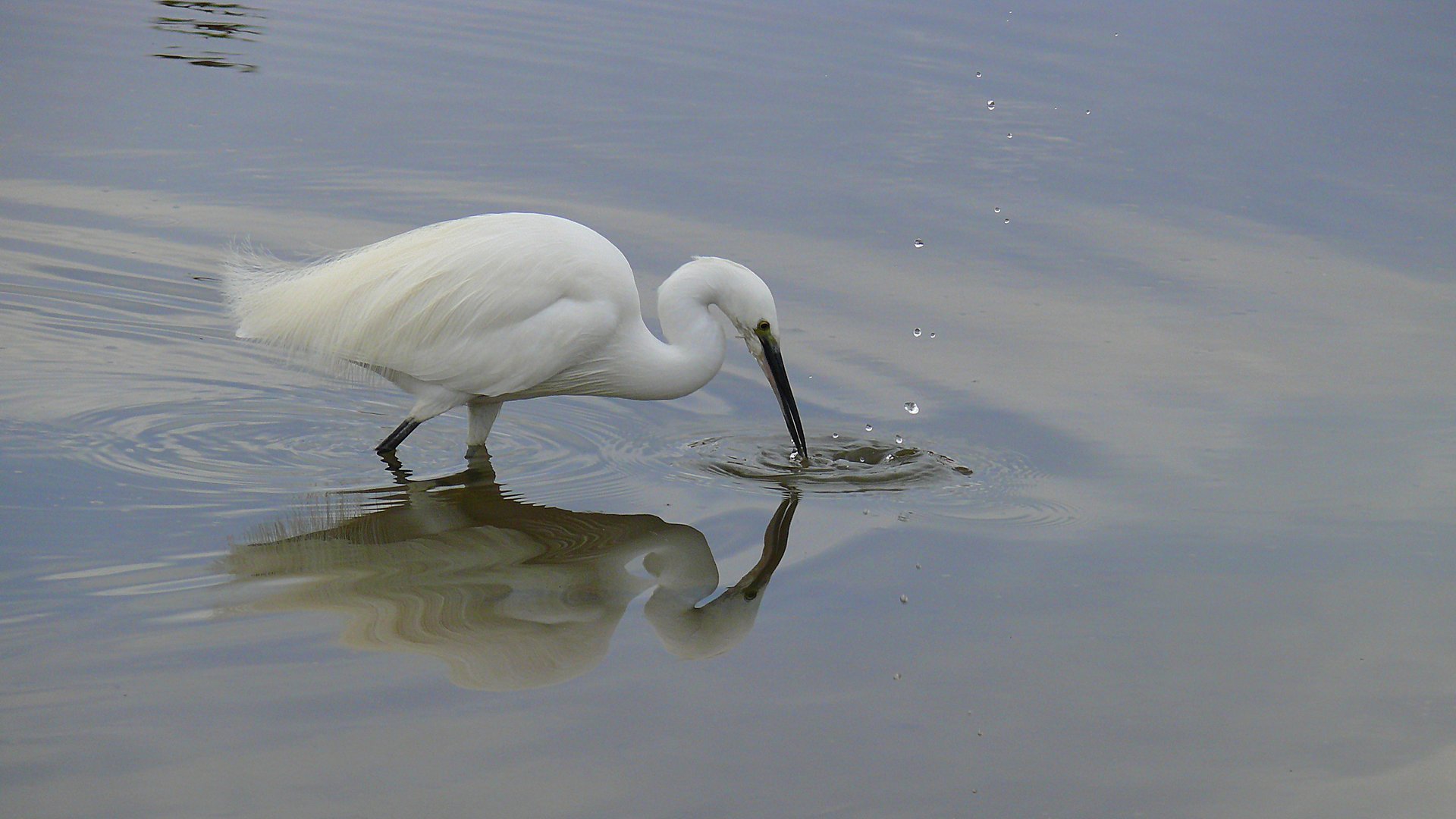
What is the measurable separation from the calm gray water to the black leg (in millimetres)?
141

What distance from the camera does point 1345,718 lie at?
406cm

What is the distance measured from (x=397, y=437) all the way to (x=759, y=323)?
54.3 inches

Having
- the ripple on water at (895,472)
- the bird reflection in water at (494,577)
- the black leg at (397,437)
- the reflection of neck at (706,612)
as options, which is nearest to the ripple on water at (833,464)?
the ripple on water at (895,472)

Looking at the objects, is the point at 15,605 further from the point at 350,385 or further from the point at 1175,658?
the point at 1175,658

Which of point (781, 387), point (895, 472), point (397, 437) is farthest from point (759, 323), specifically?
point (397, 437)

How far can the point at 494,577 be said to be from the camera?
471cm

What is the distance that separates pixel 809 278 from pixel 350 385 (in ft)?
7.76

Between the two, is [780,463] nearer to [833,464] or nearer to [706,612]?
[833,464]

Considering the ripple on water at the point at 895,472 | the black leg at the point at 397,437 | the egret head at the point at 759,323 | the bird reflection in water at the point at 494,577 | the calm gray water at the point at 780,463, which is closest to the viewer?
the calm gray water at the point at 780,463

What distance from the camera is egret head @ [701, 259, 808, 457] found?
5.58m

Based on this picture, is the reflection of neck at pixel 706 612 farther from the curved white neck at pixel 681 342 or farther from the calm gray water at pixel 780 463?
the curved white neck at pixel 681 342

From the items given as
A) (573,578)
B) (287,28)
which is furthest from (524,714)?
(287,28)

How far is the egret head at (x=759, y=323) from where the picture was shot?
5.58m

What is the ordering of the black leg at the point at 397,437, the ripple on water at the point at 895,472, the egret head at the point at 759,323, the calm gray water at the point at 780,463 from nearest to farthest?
1. the calm gray water at the point at 780,463
2. the ripple on water at the point at 895,472
3. the egret head at the point at 759,323
4. the black leg at the point at 397,437
